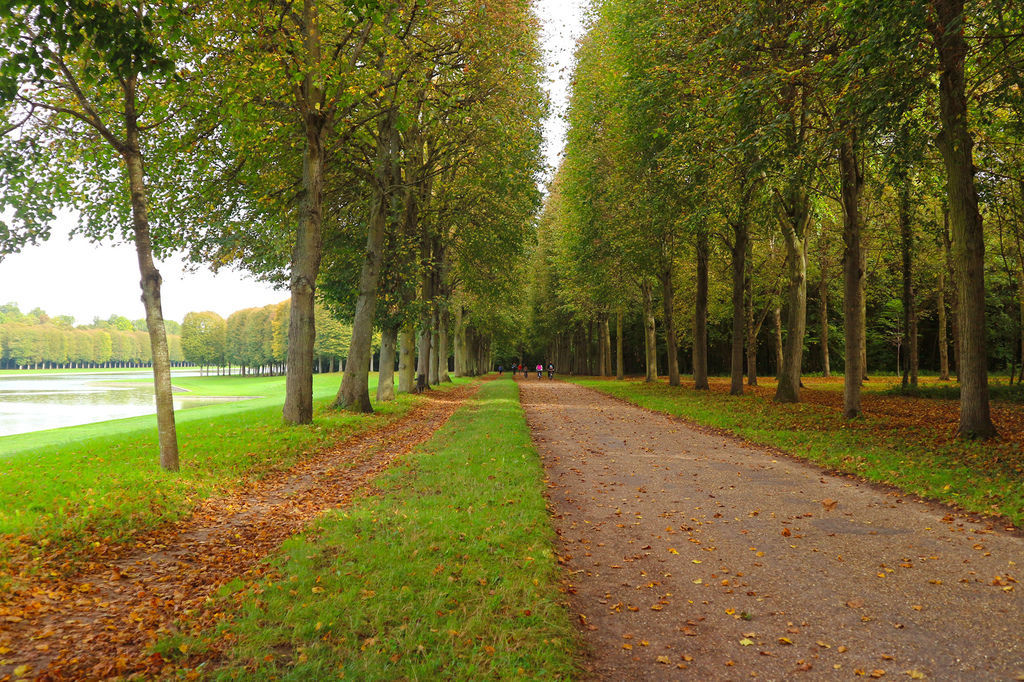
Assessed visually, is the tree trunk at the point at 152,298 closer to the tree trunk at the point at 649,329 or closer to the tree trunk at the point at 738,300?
the tree trunk at the point at 738,300

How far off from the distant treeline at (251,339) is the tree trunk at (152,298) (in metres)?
69.0

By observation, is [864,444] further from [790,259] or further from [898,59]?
[790,259]

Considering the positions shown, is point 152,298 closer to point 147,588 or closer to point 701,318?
point 147,588

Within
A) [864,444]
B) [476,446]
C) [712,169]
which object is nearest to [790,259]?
[712,169]

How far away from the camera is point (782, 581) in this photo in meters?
4.72

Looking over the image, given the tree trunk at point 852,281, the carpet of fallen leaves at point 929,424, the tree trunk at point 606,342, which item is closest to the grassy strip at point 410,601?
the carpet of fallen leaves at point 929,424

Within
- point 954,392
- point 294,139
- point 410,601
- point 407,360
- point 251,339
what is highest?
point 294,139

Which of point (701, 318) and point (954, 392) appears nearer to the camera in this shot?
point (954, 392)

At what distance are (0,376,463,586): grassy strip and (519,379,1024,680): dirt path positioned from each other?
4.95 meters

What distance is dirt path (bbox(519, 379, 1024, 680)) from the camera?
3.50 m

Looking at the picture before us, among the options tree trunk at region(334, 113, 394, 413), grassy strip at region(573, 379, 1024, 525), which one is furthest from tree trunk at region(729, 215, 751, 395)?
tree trunk at region(334, 113, 394, 413)

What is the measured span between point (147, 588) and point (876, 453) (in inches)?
439

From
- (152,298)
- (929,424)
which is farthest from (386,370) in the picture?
(929,424)

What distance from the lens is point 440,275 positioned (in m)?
27.9
